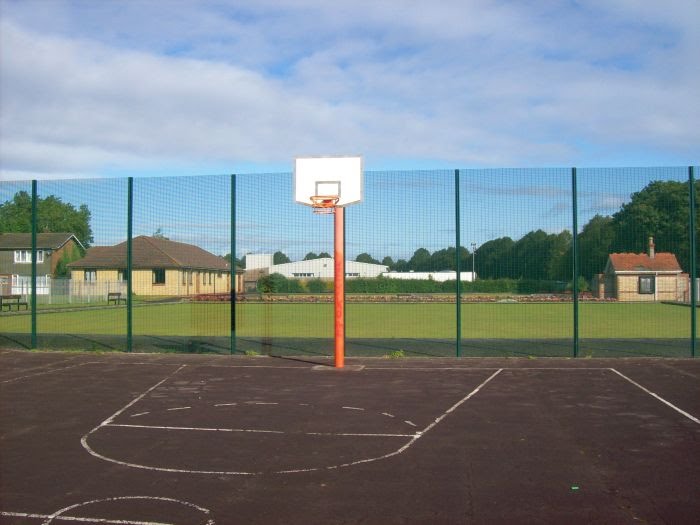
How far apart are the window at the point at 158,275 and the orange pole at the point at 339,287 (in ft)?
20.4

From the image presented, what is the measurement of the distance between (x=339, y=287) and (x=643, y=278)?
8.64 metres

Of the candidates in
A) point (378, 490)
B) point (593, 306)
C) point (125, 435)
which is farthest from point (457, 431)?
point (593, 306)

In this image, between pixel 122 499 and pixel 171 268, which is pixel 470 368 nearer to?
pixel 122 499

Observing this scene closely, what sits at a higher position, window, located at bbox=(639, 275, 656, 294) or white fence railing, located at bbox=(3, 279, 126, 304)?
window, located at bbox=(639, 275, 656, 294)

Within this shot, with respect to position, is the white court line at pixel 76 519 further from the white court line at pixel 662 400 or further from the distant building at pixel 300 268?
the distant building at pixel 300 268

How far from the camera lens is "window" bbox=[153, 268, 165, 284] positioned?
17.2 m

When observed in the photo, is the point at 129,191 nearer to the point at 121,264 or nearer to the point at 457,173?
the point at 121,264

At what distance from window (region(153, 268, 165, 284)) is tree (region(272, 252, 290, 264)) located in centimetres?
366

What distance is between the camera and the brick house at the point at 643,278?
1505 centimetres

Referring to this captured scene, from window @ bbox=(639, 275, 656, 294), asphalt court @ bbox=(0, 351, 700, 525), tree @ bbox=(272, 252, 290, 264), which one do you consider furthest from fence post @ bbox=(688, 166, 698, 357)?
tree @ bbox=(272, 252, 290, 264)

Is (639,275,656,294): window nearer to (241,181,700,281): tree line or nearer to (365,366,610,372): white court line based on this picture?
(241,181,700,281): tree line

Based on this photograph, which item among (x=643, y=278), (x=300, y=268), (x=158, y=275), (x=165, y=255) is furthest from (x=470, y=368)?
(x=158, y=275)

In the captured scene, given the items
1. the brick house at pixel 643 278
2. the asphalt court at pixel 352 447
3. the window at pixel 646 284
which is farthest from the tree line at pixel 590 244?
the asphalt court at pixel 352 447

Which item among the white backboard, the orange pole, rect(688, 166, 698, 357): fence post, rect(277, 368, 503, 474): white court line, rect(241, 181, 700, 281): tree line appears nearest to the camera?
rect(277, 368, 503, 474): white court line
